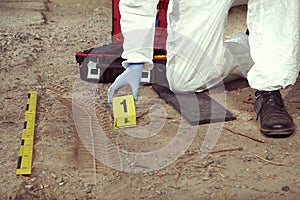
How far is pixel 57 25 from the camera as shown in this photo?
5.23 metres

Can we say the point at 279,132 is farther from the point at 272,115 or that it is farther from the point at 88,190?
the point at 88,190

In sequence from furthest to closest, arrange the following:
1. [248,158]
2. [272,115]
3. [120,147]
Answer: [272,115] → [120,147] → [248,158]

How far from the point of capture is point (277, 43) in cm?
306

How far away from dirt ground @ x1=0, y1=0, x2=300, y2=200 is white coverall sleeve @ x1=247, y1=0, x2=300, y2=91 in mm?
254

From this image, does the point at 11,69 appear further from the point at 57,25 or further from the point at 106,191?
the point at 106,191

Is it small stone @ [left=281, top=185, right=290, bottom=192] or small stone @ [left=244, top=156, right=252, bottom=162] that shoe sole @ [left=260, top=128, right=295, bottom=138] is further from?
small stone @ [left=281, top=185, right=290, bottom=192]

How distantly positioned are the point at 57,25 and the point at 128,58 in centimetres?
213

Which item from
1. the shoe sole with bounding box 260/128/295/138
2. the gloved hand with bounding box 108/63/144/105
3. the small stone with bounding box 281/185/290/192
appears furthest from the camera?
the gloved hand with bounding box 108/63/144/105

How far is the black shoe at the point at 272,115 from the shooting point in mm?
2939

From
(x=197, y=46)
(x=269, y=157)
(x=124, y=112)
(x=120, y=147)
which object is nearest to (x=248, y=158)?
(x=269, y=157)

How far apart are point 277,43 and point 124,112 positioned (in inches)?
33.5

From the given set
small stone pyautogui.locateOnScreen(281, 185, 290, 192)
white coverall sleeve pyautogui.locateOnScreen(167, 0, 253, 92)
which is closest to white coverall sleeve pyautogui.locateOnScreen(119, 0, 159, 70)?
white coverall sleeve pyautogui.locateOnScreen(167, 0, 253, 92)

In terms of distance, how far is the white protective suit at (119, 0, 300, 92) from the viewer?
10.0 ft

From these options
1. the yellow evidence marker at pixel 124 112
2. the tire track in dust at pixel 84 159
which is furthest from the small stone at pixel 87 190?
the yellow evidence marker at pixel 124 112
